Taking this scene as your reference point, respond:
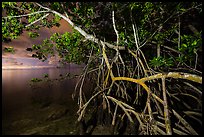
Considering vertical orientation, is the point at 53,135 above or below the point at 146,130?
below

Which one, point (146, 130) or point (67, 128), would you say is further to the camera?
point (67, 128)

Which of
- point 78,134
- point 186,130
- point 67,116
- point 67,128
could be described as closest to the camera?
point 186,130

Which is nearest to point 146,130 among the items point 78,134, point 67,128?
point 78,134

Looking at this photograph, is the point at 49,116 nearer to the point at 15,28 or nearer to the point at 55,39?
the point at 55,39

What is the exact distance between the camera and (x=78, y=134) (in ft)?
16.1

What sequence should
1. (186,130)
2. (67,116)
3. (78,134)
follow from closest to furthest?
(186,130)
(78,134)
(67,116)

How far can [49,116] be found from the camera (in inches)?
275

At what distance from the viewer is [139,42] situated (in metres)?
5.12

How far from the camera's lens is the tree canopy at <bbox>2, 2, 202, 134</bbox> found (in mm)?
3865

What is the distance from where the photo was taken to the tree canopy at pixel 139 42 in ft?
12.7

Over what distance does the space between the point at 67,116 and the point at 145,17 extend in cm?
490

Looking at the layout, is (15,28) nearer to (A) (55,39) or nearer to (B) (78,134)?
(A) (55,39)

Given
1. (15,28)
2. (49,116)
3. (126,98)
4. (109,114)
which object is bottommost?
(49,116)

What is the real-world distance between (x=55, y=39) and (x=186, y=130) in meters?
5.94
